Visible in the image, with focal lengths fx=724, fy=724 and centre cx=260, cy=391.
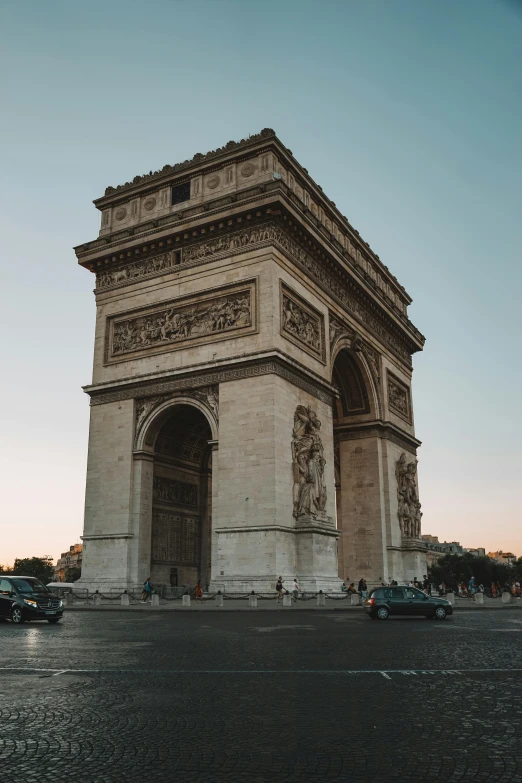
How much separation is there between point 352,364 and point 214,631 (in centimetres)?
2467

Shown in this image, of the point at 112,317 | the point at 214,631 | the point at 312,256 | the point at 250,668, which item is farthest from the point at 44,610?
the point at 312,256

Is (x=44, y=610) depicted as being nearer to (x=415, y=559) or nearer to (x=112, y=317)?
(x=112, y=317)

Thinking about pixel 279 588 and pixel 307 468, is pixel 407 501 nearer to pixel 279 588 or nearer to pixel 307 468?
pixel 307 468

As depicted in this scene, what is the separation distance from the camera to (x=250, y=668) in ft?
31.2

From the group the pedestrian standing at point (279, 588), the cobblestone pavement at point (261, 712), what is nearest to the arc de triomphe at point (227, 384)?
the pedestrian standing at point (279, 588)

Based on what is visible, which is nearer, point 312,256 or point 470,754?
point 470,754

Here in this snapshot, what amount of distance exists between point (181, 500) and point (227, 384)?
756 cm

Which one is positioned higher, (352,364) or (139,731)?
(352,364)

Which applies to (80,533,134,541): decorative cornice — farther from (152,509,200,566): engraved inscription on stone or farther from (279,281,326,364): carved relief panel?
(279,281,326,364): carved relief panel

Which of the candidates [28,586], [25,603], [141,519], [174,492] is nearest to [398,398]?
[174,492]

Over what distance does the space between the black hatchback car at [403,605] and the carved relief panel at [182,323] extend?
12.2 metres

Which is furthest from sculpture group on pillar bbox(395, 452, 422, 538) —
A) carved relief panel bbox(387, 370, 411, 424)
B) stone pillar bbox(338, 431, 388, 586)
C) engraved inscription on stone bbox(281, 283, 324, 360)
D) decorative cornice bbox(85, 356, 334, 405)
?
engraved inscription on stone bbox(281, 283, 324, 360)

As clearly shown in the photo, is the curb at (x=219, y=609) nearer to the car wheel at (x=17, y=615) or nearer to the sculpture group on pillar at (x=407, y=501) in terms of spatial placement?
the car wheel at (x=17, y=615)

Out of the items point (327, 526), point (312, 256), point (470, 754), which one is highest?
point (312, 256)
